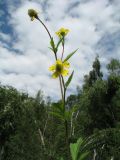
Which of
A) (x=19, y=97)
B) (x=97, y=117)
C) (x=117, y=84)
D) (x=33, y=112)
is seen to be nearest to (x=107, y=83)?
(x=117, y=84)

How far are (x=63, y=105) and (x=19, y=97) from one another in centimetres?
1944

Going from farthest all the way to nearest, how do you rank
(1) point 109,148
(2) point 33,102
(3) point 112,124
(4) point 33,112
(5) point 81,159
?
(3) point 112,124
(2) point 33,102
(4) point 33,112
(1) point 109,148
(5) point 81,159

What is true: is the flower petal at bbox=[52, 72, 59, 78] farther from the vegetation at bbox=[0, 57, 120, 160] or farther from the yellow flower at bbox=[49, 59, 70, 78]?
the vegetation at bbox=[0, 57, 120, 160]

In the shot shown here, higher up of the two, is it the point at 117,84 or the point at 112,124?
the point at 117,84

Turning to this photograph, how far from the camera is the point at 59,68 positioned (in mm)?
2119

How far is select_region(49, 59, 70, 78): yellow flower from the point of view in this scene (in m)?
2.10

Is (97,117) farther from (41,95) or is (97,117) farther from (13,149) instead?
(13,149)

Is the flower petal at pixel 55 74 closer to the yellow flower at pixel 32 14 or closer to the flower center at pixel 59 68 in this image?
the flower center at pixel 59 68

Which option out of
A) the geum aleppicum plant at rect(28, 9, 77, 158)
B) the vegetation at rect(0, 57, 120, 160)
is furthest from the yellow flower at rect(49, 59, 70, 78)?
the vegetation at rect(0, 57, 120, 160)

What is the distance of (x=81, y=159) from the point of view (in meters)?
1.98

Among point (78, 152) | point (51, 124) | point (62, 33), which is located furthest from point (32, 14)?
point (51, 124)

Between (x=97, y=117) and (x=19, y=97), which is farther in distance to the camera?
(x=97, y=117)

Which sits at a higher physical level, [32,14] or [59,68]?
[32,14]

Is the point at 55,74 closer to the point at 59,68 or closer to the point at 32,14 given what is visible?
the point at 59,68
